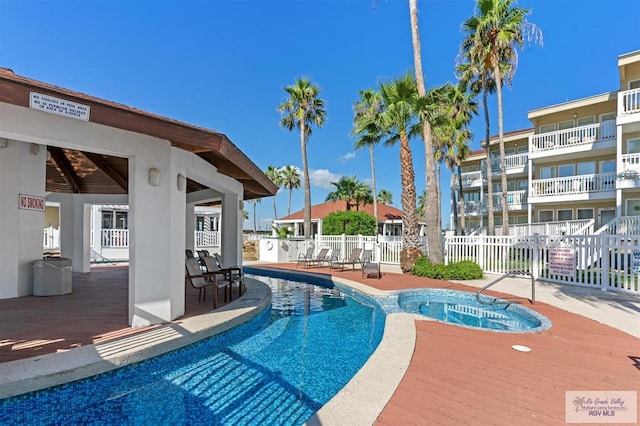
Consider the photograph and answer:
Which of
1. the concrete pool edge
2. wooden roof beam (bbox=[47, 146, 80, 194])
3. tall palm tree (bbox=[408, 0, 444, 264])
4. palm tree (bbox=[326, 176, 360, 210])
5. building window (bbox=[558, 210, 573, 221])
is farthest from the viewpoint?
palm tree (bbox=[326, 176, 360, 210])

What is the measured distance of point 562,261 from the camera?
11008mm

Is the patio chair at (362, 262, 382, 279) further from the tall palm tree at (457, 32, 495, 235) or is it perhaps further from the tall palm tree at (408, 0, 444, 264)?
the tall palm tree at (457, 32, 495, 235)

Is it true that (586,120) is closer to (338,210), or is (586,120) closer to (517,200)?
(517,200)

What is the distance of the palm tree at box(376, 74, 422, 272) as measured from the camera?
46.1ft

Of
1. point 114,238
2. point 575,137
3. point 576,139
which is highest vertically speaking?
point 575,137

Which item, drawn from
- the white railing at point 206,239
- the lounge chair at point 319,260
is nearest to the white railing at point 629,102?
the lounge chair at point 319,260

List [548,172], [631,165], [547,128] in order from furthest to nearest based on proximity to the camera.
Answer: [547,128] → [548,172] → [631,165]

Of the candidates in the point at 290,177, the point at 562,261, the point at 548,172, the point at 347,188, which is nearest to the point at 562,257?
the point at 562,261

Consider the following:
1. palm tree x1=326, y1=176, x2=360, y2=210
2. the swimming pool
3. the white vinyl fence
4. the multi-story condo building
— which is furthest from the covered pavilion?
palm tree x1=326, y1=176, x2=360, y2=210

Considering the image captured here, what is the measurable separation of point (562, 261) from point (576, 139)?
45.1 feet

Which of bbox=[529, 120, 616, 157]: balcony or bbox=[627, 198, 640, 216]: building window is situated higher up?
bbox=[529, 120, 616, 157]: balcony

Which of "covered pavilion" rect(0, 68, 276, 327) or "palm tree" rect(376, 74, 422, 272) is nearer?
"covered pavilion" rect(0, 68, 276, 327)

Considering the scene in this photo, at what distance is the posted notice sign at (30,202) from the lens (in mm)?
7773

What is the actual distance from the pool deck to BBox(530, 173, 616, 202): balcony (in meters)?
13.9
